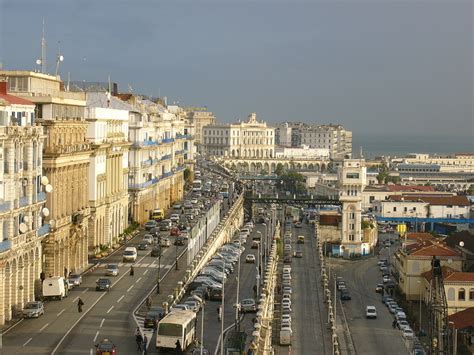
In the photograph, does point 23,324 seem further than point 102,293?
No

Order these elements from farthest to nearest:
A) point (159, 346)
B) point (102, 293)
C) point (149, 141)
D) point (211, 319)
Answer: point (149, 141) < point (102, 293) < point (211, 319) < point (159, 346)

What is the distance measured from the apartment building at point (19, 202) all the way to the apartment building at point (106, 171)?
13.9 metres

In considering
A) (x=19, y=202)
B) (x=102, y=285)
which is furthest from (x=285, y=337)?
(x=19, y=202)

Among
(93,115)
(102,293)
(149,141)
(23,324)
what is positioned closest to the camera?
(23,324)

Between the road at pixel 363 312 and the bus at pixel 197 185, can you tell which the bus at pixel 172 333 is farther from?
the bus at pixel 197 185

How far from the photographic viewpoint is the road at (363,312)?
51.5m

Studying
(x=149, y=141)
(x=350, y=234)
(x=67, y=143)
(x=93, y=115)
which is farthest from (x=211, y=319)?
(x=350, y=234)

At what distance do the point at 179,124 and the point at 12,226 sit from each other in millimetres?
70707

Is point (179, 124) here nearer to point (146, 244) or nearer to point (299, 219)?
point (299, 219)

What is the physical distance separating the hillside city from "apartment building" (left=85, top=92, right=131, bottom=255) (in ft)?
0.47

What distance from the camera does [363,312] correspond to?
6144 centimetres

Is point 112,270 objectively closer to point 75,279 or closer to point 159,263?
point 159,263

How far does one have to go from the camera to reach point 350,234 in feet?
299

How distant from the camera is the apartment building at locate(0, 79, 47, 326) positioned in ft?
136
